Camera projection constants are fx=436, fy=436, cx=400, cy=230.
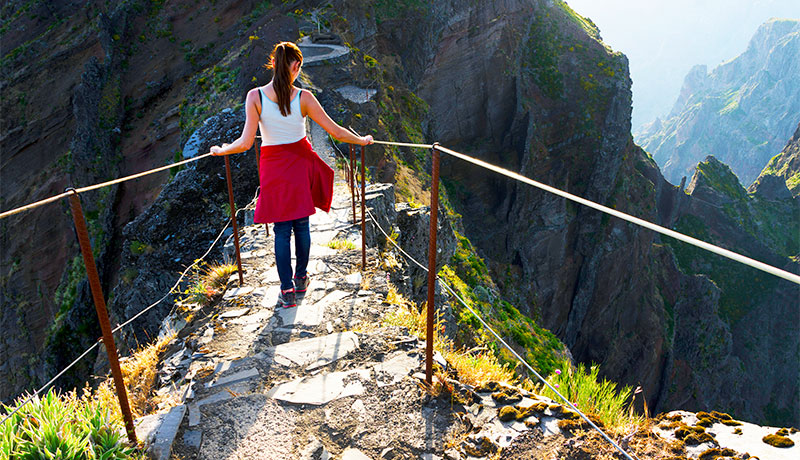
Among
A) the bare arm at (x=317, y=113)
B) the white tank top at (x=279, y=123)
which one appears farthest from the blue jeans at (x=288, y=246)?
the bare arm at (x=317, y=113)

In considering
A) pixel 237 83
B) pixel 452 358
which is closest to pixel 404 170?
pixel 237 83

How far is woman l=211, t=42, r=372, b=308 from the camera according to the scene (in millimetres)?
3688

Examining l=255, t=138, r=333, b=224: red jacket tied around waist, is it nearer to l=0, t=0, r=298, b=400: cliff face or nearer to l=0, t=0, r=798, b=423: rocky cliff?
l=0, t=0, r=798, b=423: rocky cliff

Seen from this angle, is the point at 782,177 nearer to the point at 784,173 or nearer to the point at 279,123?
the point at 784,173

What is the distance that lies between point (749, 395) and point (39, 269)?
65.1 m

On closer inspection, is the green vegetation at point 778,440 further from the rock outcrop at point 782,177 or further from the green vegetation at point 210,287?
the rock outcrop at point 782,177

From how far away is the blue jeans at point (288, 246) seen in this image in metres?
4.10

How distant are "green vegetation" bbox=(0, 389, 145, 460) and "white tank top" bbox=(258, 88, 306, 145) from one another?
7.73 feet

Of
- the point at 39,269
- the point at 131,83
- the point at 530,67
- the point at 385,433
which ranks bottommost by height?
the point at 39,269

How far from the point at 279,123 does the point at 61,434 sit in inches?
102

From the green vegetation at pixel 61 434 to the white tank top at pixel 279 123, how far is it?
2.36 m

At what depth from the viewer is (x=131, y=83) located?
20.7 m

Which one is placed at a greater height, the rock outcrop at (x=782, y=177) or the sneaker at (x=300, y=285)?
the sneaker at (x=300, y=285)

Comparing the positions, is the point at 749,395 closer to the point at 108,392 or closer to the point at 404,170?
the point at 404,170
